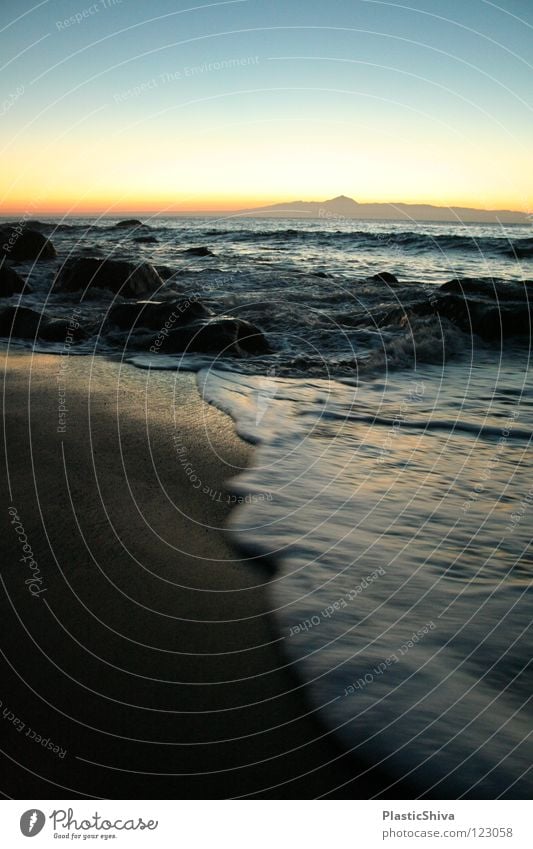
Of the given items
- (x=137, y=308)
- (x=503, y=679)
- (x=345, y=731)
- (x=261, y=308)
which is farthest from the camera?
(x=261, y=308)

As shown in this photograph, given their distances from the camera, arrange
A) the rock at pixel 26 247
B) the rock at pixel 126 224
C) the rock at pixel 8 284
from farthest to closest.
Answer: the rock at pixel 126 224 < the rock at pixel 26 247 < the rock at pixel 8 284

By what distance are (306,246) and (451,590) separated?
29.4 metres

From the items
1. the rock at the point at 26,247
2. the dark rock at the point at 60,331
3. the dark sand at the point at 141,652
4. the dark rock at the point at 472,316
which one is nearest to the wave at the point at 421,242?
the rock at the point at 26,247

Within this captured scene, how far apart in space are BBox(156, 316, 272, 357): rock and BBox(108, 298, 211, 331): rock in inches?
26.2

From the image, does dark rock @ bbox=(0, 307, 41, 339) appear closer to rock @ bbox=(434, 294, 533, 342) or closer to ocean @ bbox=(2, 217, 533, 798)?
ocean @ bbox=(2, 217, 533, 798)

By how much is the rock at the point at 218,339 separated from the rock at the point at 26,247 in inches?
577

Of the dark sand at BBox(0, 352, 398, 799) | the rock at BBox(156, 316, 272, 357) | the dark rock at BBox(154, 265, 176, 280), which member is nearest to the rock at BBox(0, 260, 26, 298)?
the dark rock at BBox(154, 265, 176, 280)

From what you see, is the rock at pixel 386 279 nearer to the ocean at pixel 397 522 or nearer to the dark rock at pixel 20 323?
the ocean at pixel 397 522

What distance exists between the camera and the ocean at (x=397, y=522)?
3088mm

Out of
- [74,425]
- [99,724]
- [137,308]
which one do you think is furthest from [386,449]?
[137,308]

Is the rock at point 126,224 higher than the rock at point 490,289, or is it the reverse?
the rock at point 126,224

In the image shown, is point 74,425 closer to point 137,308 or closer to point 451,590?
point 451,590

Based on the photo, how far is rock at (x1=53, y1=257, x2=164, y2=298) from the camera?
53.4 ft
